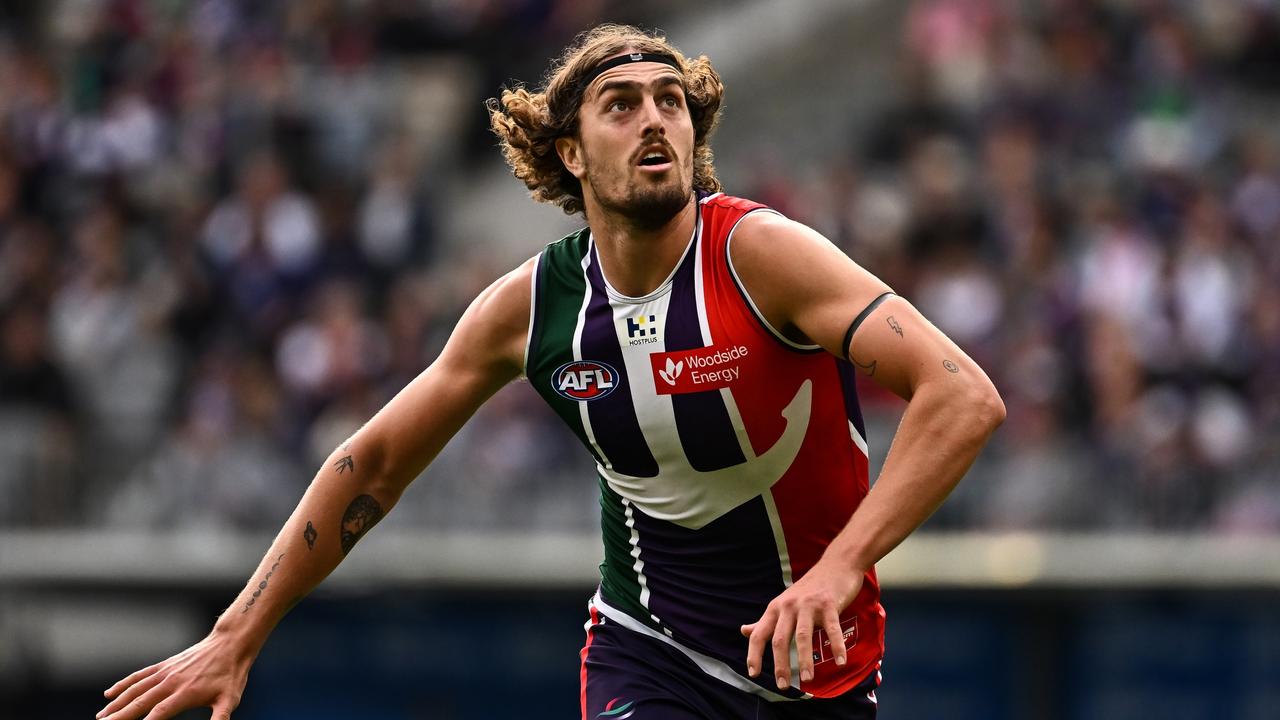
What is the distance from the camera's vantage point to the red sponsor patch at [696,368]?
241 inches

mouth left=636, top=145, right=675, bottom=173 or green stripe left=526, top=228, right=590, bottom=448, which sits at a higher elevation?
mouth left=636, top=145, right=675, bottom=173

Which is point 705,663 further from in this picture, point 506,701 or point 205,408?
point 205,408

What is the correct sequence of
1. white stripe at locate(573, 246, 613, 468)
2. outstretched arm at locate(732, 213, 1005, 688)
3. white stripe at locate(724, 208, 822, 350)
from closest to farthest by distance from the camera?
outstretched arm at locate(732, 213, 1005, 688), white stripe at locate(724, 208, 822, 350), white stripe at locate(573, 246, 613, 468)

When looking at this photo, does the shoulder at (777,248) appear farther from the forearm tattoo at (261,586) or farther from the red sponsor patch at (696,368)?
the forearm tattoo at (261,586)

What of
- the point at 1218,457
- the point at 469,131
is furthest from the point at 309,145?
the point at 1218,457

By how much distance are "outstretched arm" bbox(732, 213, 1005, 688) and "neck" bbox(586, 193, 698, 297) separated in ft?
1.49

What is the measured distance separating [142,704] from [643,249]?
2051mm

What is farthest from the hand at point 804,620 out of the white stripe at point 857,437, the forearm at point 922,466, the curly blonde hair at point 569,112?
the curly blonde hair at point 569,112

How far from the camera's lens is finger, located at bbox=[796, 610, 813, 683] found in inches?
206

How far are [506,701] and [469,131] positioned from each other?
655 centimetres

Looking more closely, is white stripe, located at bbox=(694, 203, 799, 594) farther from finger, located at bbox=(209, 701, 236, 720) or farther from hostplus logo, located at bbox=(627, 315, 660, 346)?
finger, located at bbox=(209, 701, 236, 720)

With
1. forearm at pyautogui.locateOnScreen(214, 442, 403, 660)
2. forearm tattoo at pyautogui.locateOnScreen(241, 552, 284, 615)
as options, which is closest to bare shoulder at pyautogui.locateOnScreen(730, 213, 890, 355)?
forearm at pyautogui.locateOnScreen(214, 442, 403, 660)

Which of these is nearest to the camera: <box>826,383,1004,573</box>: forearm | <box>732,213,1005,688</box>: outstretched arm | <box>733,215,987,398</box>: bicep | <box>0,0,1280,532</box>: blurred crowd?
<box>732,213,1005,688</box>: outstretched arm

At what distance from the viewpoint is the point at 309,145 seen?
53.9 ft
